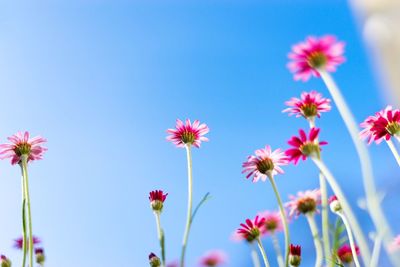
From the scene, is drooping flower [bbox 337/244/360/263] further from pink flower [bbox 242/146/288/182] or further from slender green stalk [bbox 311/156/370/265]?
slender green stalk [bbox 311/156/370/265]

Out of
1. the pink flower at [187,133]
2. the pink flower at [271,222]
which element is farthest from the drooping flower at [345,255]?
the pink flower at [187,133]

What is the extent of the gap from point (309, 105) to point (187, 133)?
26 cm

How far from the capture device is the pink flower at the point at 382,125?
36.7 inches

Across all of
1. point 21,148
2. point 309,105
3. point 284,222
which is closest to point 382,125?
point 309,105

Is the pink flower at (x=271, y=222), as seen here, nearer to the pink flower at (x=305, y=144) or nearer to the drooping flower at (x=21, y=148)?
the pink flower at (x=305, y=144)

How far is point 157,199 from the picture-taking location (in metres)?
1.03

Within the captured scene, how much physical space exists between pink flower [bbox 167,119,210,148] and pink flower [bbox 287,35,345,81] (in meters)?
0.38

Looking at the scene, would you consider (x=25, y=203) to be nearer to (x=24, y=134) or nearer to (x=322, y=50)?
(x=24, y=134)

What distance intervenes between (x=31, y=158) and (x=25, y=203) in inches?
7.0

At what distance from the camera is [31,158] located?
3.41ft

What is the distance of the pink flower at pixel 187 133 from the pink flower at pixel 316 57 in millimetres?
383

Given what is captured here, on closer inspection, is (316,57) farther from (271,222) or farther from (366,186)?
(271,222)

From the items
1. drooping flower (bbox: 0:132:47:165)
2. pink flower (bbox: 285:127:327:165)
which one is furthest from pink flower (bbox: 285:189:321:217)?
drooping flower (bbox: 0:132:47:165)

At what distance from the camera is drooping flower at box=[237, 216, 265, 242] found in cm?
102
